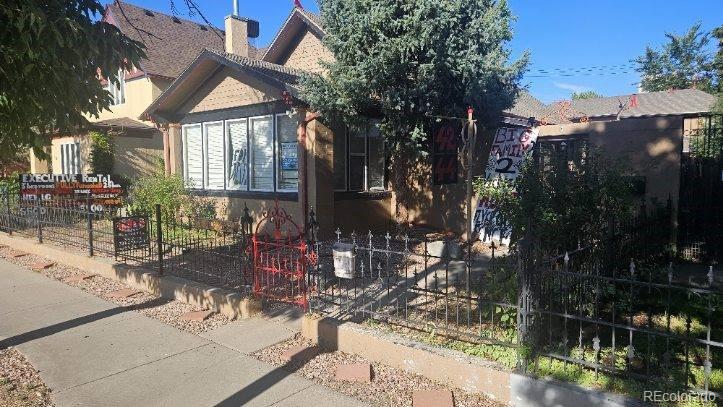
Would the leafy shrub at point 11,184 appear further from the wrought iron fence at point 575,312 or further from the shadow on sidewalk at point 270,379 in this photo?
the shadow on sidewalk at point 270,379

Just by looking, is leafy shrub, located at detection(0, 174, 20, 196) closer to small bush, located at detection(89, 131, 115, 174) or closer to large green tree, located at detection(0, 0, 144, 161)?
small bush, located at detection(89, 131, 115, 174)

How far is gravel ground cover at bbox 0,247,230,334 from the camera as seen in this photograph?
5.99 metres

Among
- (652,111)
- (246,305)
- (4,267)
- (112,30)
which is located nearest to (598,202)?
(246,305)

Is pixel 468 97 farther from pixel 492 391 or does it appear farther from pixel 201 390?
pixel 201 390

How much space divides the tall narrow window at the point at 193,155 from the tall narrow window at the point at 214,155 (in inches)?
12.1

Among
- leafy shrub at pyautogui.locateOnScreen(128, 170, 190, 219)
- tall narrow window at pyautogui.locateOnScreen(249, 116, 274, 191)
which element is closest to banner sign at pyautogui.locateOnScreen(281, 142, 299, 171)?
tall narrow window at pyautogui.locateOnScreen(249, 116, 274, 191)

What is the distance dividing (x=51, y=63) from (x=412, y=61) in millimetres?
6052

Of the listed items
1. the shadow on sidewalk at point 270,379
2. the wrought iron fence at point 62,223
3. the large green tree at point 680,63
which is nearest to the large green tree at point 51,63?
the shadow on sidewalk at point 270,379

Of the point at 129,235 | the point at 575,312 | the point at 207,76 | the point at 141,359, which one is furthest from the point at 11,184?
the point at 575,312

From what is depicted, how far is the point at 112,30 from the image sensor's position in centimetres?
478

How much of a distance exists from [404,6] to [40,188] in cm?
1276

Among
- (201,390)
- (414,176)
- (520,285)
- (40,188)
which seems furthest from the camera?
(40,188)

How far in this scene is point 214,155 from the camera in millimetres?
12836

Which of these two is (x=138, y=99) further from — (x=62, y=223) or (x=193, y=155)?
(x=62, y=223)
